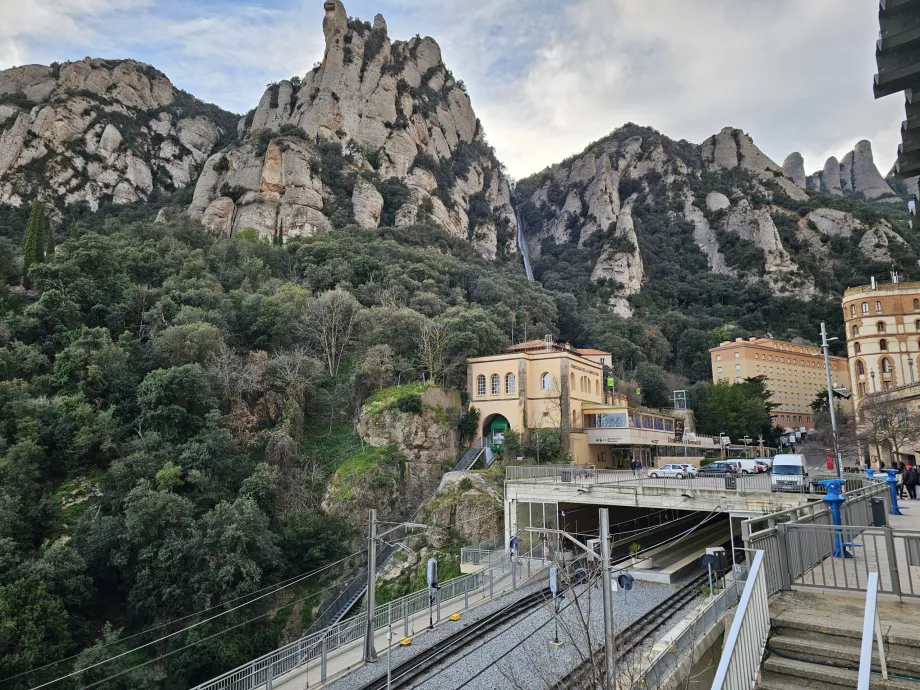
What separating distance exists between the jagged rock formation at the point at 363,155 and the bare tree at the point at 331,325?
32062 millimetres

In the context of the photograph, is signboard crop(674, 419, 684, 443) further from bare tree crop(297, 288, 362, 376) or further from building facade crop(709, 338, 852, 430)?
bare tree crop(297, 288, 362, 376)

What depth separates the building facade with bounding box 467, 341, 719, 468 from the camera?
39.3m

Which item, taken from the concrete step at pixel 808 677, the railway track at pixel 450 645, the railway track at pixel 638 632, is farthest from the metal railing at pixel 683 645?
the railway track at pixel 450 645

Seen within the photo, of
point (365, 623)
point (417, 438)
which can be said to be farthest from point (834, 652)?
point (417, 438)

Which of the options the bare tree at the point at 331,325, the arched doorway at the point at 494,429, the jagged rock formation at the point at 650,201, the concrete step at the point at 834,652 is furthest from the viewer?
the jagged rock formation at the point at 650,201

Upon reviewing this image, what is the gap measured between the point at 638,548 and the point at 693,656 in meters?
16.5

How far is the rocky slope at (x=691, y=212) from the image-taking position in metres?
103

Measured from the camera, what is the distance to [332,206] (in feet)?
260

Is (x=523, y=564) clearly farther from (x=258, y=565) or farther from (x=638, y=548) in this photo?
(x=258, y=565)

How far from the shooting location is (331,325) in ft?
148

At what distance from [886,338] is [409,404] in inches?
2244

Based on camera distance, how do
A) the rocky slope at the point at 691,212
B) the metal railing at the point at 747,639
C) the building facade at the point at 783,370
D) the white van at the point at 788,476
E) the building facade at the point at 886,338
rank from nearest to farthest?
the metal railing at the point at 747,639 → the white van at the point at 788,476 → the building facade at the point at 886,338 → the building facade at the point at 783,370 → the rocky slope at the point at 691,212

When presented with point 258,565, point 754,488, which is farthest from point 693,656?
point 258,565

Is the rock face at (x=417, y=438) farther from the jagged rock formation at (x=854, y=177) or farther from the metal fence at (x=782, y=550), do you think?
the jagged rock formation at (x=854, y=177)
